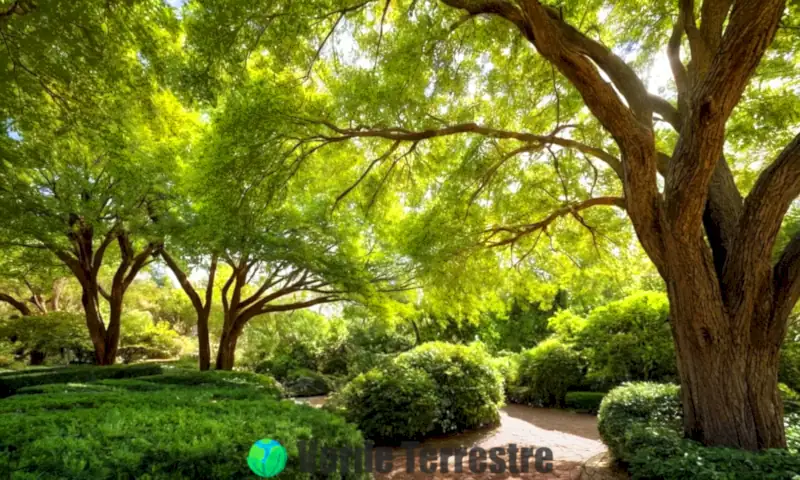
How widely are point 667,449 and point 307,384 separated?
41.1ft

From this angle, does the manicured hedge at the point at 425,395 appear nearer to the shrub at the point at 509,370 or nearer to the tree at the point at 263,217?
the tree at the point at 263,217

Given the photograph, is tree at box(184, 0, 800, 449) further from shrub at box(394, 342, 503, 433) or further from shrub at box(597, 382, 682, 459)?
shrub at box(394, 342, 503, 433)

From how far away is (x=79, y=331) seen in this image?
15.3 m

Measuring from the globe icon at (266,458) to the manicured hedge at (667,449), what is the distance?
2.96m

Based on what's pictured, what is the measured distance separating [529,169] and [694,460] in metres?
4.84

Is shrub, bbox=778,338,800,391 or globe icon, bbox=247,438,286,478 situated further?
shrub, bbox=778,338,800,391

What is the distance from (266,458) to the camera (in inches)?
95.0

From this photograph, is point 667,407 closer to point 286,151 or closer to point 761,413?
point 761,413

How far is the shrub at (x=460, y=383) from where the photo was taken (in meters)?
7.17

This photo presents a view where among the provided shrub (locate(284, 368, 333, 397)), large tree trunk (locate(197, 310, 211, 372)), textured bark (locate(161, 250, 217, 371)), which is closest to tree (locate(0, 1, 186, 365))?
textured bark (locate(161, 250, 217, 371))

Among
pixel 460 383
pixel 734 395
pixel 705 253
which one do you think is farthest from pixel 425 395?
pixel 705 253

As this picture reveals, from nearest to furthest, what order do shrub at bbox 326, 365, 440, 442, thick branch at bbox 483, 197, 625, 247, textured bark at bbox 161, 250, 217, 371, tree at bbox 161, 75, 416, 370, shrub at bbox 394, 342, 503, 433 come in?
tree at bbox 161, 75, 416, 370, thick branch at bbox 483, 197, 625, 247, shrub at bbox 326, 365, 440, 442, shrub at bbox 394, 342, 503, 433, textured bark at bbox 161, 250, 217, 371

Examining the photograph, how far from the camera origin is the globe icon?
2.36 meters

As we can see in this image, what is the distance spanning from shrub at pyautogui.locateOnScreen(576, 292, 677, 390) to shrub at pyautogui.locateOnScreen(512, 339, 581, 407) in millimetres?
799
